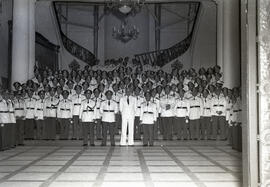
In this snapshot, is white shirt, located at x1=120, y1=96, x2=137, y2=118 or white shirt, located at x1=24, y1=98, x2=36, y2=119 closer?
white shirt, located at x1=120, y1=96, x2=137, y2=118

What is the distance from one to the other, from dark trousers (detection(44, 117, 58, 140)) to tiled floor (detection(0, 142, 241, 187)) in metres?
1.02

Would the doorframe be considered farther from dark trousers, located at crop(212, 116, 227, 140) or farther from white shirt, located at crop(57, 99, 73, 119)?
white shirt, located at crop(57, 99, 73, 119)

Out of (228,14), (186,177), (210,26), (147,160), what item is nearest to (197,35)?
(210,26)

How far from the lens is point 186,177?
7746mm

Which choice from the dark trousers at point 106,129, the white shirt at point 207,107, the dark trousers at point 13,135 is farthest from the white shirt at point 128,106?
the dark trousers at point 13,135

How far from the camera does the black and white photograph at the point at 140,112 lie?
594cm

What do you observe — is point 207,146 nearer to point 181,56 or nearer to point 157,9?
point 181,56

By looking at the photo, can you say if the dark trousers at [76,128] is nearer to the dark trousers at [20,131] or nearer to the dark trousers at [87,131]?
the dark trousers at [87,131]

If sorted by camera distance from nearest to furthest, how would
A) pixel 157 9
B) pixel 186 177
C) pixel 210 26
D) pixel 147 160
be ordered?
pixel 186 177
pixel 147 160
pixel 210 26
pixel 157 9

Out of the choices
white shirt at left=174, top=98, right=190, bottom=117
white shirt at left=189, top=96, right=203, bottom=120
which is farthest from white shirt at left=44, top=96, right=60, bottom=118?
white shirt at left=189, top=96, right=203, bottom=120

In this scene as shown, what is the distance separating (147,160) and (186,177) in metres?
2.61

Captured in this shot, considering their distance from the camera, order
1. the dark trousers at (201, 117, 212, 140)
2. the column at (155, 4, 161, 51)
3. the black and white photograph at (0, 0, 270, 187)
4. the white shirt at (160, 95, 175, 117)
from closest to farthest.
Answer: the black and white photograph at (0, 0, 270, 187) → the white shirt at (160, 95, 175, 117) → the dark trousers at (201, 117, 212, 140) → the column at (155, 4, 161, 51)

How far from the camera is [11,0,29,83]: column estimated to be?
16891mm

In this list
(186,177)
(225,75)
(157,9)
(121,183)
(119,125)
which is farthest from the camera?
(157,9)
